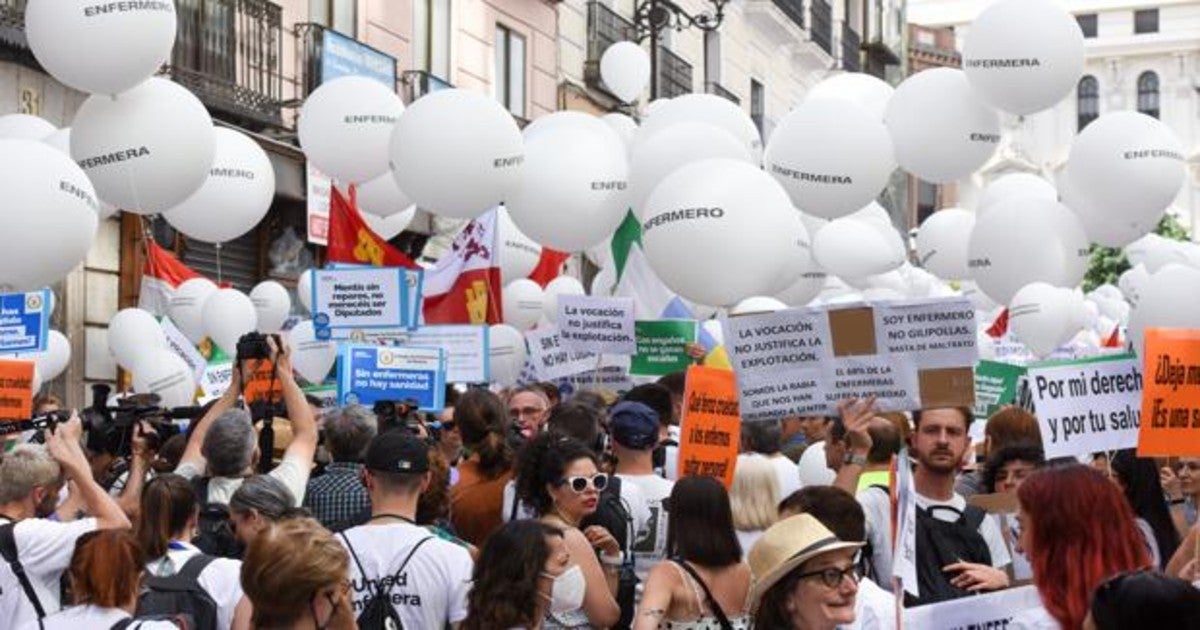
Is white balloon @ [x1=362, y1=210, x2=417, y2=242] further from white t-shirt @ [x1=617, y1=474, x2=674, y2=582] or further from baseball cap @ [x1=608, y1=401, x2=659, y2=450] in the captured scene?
white t-shirt @ [x1=617, y1=474, x2=674, y2=582]

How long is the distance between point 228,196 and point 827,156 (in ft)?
10.2

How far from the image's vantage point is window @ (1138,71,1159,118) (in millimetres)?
89062

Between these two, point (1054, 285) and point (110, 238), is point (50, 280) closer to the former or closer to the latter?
point (1054, 285)

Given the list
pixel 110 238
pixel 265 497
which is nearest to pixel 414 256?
pixel 110 238

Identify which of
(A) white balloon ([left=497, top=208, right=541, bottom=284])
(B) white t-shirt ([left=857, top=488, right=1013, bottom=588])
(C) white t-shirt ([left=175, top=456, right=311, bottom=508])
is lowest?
(B) white t-shirt ([left=857, top=488, right=1013, bottom=588])

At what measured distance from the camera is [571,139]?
1090cm

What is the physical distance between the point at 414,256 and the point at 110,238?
18.0 ft

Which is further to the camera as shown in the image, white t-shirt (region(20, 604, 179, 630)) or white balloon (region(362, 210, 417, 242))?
white balloon (region(362, 210, 417, 242))

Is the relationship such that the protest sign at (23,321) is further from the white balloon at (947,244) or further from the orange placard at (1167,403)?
the white balloon at (947,244)

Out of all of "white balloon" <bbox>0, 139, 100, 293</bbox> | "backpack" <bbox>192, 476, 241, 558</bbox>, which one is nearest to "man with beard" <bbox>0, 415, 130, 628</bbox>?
"backpack" <bbox>192, 476, 241, 558</bbox>

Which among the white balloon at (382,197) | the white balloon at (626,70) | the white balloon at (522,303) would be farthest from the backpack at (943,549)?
the white balloon at (626,70)

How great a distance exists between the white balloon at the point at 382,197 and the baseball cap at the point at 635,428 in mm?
5055

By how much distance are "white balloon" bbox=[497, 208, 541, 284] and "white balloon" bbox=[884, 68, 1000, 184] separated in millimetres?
3209

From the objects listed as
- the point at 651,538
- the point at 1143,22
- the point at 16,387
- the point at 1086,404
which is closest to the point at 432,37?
the point at 16,387
